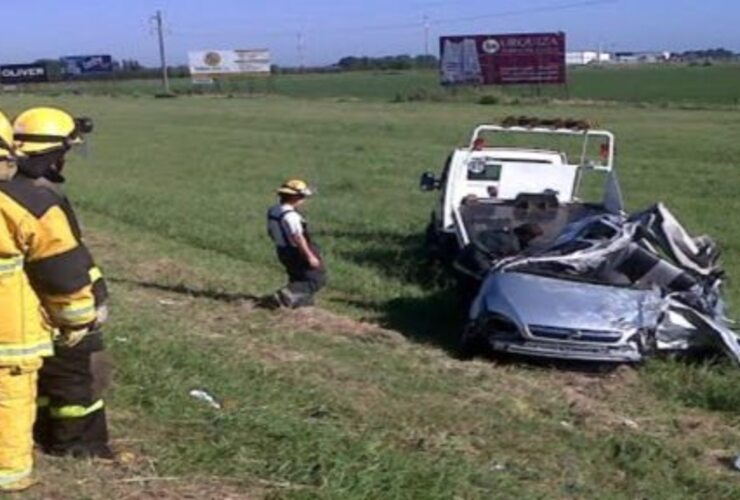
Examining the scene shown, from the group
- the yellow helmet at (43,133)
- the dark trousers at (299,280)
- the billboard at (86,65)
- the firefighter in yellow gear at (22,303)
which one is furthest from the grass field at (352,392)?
the billboard at (86,65)

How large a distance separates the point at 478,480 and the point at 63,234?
2196 millimetres

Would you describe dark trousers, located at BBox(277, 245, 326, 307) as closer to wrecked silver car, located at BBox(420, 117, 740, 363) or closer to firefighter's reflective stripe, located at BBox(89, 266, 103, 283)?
wrecked silver car, located at BBox(420, 117, 740, 363)

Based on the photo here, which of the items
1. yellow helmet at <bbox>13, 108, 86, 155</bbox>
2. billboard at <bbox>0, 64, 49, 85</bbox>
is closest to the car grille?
yellow helmet at <bbox>13, 108, 86, 155</bbox>

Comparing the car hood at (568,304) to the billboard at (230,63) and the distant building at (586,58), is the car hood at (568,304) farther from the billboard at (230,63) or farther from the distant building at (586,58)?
the distant building at (586,58)

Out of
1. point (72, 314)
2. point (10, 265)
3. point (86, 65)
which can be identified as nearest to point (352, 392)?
point (72, 314)

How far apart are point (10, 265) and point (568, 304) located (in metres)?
4.69

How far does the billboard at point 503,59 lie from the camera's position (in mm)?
62156

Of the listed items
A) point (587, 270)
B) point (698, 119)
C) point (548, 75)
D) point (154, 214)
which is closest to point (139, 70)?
point (548, 75)

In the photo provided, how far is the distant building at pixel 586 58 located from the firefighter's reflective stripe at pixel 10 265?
15014 centimetres

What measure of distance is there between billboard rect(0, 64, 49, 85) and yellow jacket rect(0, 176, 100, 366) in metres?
105

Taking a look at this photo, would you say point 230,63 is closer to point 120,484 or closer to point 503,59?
point 503,59

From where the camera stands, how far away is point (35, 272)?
455cm

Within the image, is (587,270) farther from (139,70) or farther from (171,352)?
(139,70)

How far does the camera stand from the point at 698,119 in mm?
40062
